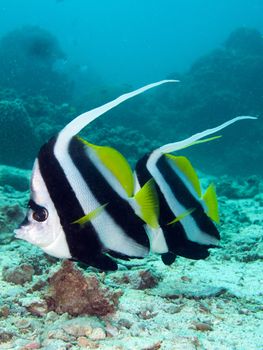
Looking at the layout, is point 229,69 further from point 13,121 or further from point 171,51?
point 171,51

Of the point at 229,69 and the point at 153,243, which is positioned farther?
the point at 229,69

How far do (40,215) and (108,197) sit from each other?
0.28 m

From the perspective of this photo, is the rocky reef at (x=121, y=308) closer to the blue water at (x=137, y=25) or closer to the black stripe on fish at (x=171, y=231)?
the black stripe on fish at (x=171, y=231)

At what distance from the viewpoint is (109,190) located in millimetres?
1486

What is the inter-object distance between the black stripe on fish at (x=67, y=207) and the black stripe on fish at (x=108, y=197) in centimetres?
8

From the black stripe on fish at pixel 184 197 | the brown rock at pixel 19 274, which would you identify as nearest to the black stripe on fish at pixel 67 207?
the black stripe on fish at pixel 184 197

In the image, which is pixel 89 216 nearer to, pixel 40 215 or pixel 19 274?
pixel 40 215

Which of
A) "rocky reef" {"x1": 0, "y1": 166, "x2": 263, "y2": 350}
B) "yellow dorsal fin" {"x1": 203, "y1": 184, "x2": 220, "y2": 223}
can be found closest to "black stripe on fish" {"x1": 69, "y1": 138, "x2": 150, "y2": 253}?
"yellow dorsal fin" {"x1": 203, "y1": 184, "x2": 220, "y2": 223}

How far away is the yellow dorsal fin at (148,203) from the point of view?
1525mm

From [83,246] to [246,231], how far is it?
215 inches

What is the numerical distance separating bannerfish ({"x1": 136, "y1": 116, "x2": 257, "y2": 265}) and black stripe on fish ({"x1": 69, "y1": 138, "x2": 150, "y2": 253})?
217mm

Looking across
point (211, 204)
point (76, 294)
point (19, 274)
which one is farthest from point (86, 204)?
point (19, 274)

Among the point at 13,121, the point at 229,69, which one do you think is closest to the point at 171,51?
the point at 229,69

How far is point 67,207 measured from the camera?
1418mm
